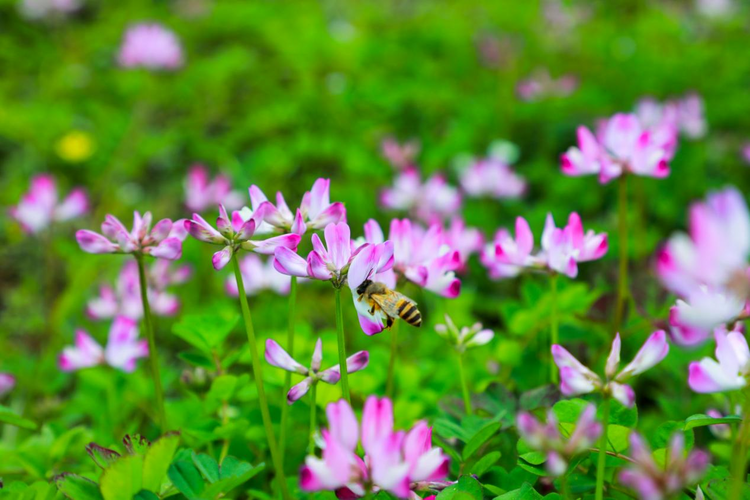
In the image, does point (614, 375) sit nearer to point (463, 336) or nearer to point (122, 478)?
point (463, 336)

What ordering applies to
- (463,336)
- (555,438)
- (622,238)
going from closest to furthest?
(555,438), (463,336), (622,238)

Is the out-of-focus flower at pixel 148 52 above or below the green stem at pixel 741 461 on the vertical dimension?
below

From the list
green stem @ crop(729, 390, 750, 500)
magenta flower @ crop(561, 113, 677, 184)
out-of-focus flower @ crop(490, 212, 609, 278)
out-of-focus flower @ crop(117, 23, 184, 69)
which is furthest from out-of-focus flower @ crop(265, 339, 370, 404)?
out-of-focus flower @ crop(117, 23, 184, 69)

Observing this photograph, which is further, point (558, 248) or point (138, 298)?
point (138, 298)

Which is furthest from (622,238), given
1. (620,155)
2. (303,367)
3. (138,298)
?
(138,298)

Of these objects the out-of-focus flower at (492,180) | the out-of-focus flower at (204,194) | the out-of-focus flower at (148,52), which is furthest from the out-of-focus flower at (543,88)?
the out-of-focus flower at (148,52)

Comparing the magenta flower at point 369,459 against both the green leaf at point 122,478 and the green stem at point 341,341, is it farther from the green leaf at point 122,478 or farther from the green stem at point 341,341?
the green leaf at point 122,478

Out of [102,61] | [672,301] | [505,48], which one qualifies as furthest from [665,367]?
[102,61]

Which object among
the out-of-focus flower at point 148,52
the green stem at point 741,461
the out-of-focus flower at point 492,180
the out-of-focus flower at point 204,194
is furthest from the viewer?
the out-of-focus flower at point 148,52

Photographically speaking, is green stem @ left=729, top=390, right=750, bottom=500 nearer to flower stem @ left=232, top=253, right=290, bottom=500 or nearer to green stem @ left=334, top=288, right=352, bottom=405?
green stem @ left=334, top=288, right=352, bottom=405
